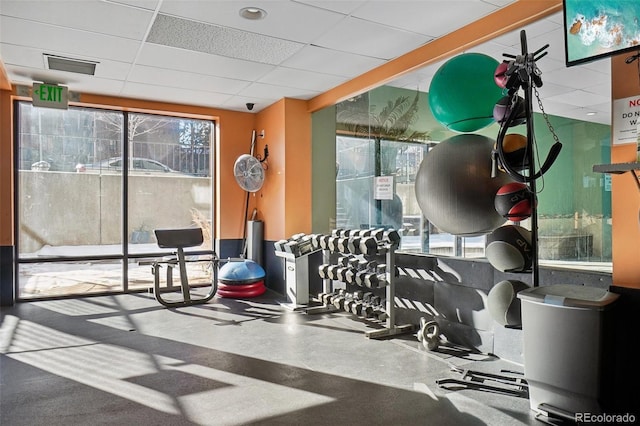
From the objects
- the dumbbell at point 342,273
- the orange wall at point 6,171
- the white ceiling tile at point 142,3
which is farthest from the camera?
the orange wall at point 6,171

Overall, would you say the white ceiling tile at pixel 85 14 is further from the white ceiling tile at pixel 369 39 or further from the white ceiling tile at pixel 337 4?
the white ceiling tile at pixel 369 39

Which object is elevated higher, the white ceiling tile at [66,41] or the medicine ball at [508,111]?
the white ceiling tile at [66,41]

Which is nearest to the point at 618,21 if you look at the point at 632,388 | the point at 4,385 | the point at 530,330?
the point at 530,330

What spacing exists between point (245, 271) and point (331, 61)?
3042 millimetres

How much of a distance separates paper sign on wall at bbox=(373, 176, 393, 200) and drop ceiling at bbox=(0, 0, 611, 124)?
1145 mm

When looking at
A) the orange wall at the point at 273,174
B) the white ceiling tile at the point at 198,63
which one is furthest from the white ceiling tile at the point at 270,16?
the orange wall at the point at 273,174

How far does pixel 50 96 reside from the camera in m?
5.57

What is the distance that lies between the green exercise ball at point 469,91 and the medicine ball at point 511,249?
0.80 meters

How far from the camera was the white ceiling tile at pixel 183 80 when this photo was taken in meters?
5.21

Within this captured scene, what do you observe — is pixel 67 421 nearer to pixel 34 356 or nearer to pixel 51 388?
pixel 51 388

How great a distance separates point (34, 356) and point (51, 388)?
34.0 inches

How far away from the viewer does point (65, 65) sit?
4926mm

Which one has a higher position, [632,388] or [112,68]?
[112,68]

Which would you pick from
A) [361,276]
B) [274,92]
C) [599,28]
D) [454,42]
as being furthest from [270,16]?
[361,276]
